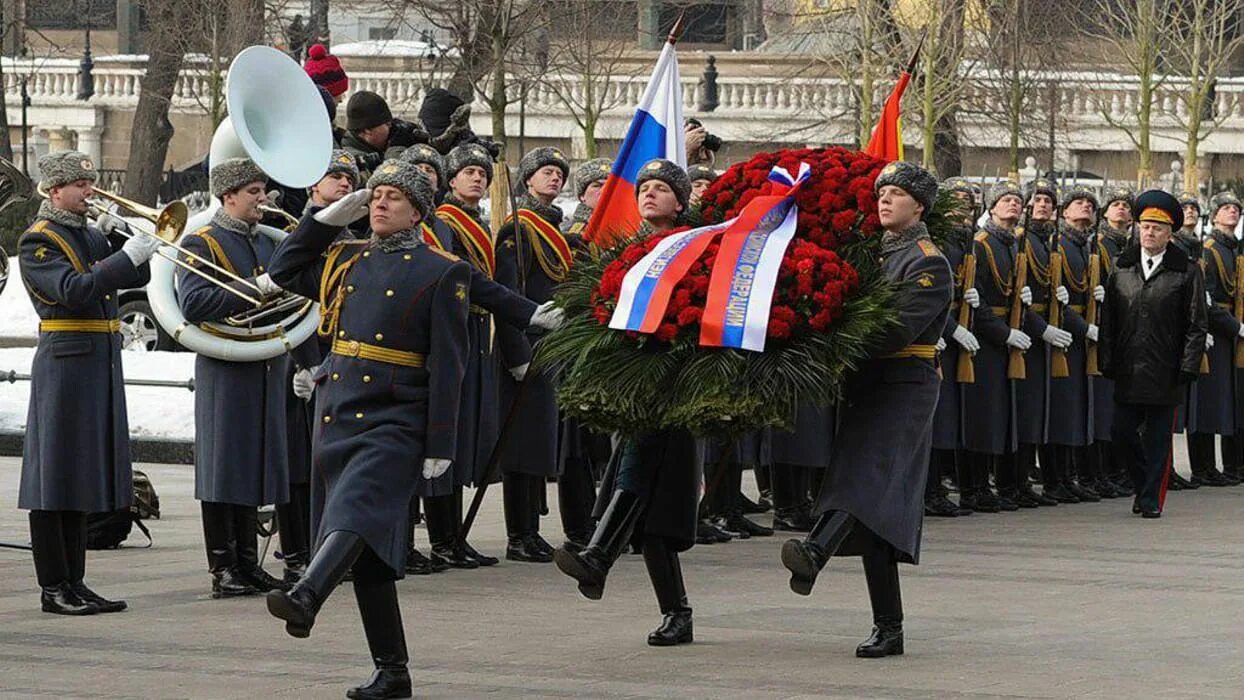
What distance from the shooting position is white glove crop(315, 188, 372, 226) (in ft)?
30.2

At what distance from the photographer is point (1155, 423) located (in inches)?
628

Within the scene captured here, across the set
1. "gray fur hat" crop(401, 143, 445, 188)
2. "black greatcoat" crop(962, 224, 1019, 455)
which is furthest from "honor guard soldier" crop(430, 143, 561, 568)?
"black greatcoat" crop(962, 224, 1019, 455)

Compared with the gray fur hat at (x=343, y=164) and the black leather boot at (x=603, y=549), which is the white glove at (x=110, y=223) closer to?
the gray fur hat at (x=343, y=164)

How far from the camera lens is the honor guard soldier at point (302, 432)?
11570 mm

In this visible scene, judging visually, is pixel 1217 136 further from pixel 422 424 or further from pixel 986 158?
pixel 422 424

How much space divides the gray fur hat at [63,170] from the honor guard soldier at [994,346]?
21.6 feet

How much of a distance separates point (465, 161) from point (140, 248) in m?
2.38

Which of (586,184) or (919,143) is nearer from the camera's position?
(586,184)

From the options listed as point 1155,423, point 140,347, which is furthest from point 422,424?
point 140,347

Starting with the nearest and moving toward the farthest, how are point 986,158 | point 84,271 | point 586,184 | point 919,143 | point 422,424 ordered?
point 422,424, point 84,271, point 586,184, point 919,143, point 986,158

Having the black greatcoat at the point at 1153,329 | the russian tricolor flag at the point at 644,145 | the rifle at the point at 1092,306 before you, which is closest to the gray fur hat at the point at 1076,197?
the rifle at the point at 1092,306

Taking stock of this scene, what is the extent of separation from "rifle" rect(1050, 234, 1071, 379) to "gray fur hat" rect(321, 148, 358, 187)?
624 cm

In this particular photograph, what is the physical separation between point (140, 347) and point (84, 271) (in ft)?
46.1

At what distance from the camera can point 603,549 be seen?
32.5 ft
